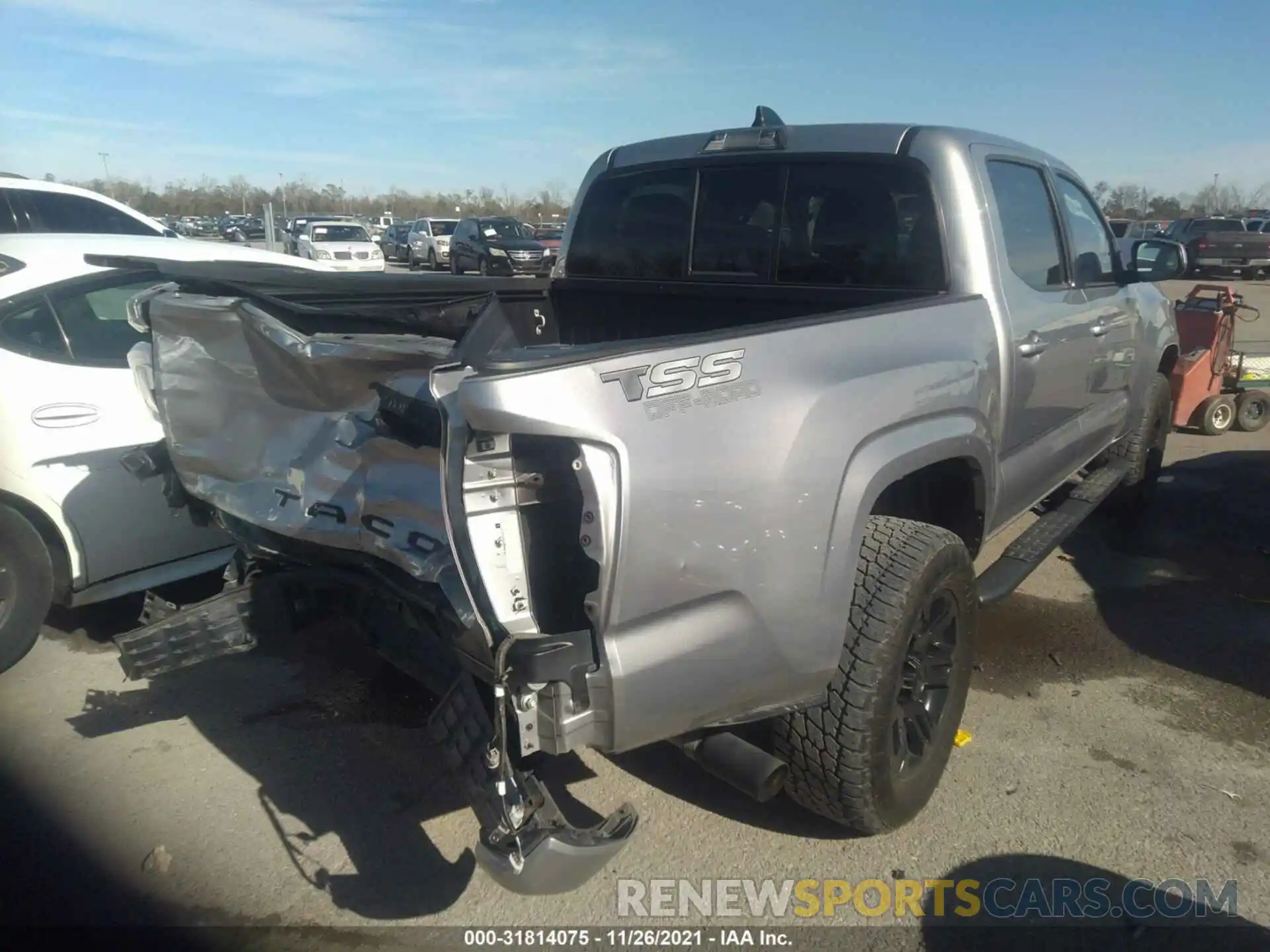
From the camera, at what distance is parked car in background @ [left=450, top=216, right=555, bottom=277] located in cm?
2636

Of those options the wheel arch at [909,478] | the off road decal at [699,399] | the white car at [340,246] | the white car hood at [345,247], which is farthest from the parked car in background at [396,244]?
the off road decal at [699,399]

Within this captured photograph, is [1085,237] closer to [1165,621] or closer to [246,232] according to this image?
[1165,621]

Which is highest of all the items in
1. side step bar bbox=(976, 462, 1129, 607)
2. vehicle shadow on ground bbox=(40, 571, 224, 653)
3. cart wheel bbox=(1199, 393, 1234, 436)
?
side step bar bbox=(976, 462, 1129, 607)

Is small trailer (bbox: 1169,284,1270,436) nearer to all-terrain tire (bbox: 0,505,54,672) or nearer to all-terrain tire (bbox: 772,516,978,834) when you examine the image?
all-terrain tire (bbox: 772,516,978,834)

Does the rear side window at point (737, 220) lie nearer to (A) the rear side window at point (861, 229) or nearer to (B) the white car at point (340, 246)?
(A) the rear side window at point (861, 229)

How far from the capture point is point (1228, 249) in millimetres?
→ 28656

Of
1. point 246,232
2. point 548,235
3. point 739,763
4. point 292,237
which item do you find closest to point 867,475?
point 739,763

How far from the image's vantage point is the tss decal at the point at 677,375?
205 cm

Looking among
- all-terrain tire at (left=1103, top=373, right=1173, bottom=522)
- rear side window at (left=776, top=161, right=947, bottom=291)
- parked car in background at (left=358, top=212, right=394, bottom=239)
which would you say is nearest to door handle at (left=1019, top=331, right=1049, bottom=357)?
rear side window at (left=776, top=161, right=947, bottom=291)

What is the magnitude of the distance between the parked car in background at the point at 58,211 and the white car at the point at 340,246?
52.7 feet

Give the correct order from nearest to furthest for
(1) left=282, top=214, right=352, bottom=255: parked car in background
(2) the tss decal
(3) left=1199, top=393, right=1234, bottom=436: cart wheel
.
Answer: (2) the tss decal < (3) left=1199, top=393, right=1234, bottom=436: cart wheel < (1) left=282, top=214, right=352, bottom=255: parked car in background

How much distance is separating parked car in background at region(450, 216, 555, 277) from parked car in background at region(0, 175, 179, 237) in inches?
663

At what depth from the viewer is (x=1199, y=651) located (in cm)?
438

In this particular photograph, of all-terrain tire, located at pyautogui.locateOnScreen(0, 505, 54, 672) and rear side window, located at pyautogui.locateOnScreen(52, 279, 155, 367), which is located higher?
rear side window, located at pyautogui.locateOnScreen(52, 279, 155, 367)
